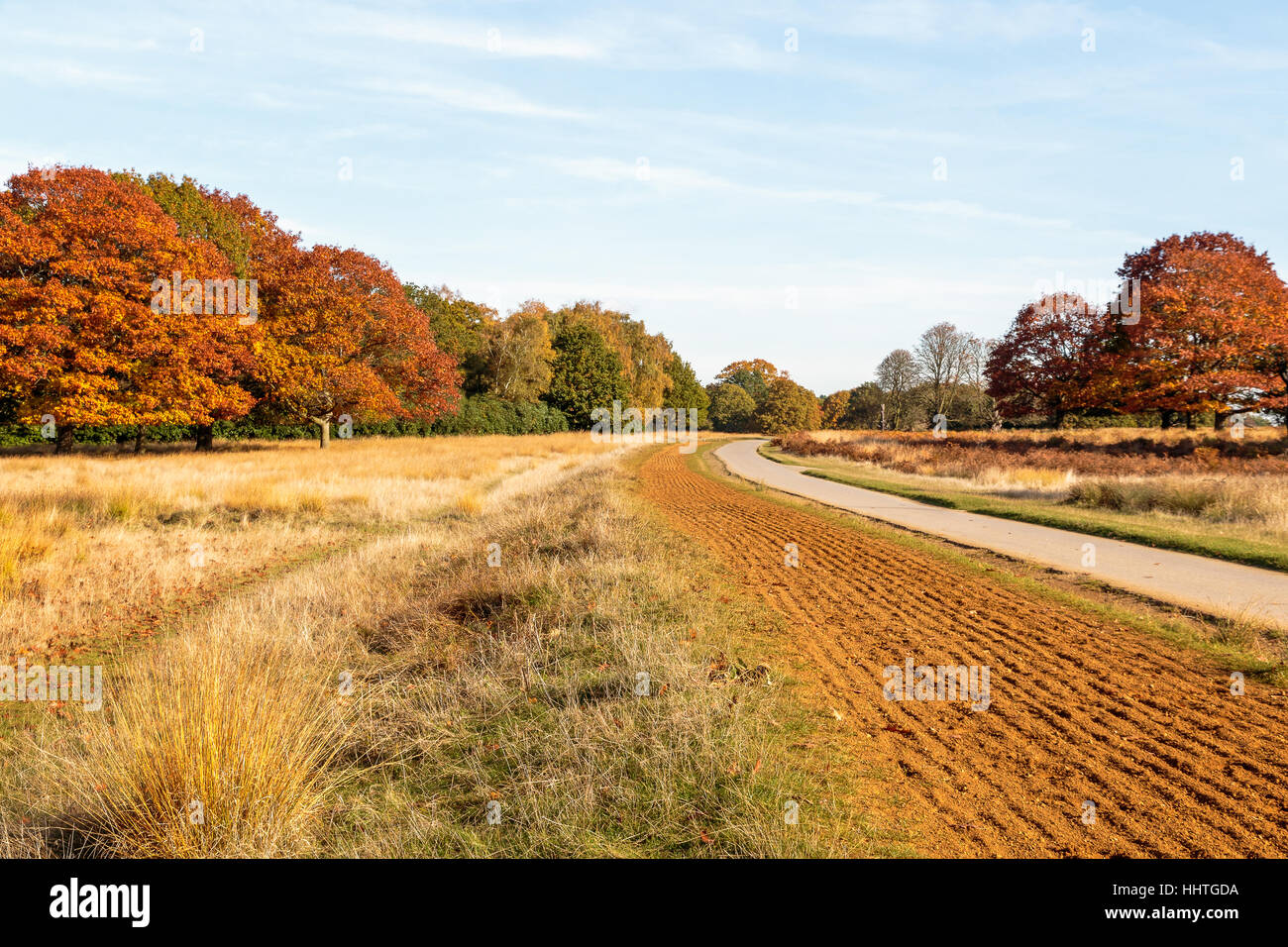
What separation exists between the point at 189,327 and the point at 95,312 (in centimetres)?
330

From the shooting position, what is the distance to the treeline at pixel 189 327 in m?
24.0

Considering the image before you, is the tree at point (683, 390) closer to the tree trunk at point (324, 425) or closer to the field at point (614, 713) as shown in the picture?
the tree trunk at point (324, 425)

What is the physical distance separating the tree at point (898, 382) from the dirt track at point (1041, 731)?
211 ft

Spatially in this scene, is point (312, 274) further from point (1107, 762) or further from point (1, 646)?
point (1107, 762)

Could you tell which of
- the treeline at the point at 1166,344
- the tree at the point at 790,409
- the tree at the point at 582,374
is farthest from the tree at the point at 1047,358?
the tree at the point at 790,409

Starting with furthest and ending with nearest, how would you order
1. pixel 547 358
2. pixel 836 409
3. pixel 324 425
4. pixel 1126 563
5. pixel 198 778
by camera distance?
1. pixel 836 409
2. pixel 547 358
3. pixel 324 425
4. pixel 1126 563
5. pixel 198 778

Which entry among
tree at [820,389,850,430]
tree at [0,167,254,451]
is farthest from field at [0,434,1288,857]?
tree at [820,389,850,430]

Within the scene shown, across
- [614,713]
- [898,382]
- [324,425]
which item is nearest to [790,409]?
[898,382]

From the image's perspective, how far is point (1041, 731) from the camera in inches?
173

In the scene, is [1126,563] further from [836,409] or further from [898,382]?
[836,409]

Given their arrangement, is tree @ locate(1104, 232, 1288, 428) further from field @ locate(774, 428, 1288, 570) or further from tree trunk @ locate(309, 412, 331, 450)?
tree trunk @ locate(309, 412, 331, 450)

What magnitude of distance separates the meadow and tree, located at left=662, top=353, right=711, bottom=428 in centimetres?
7522
